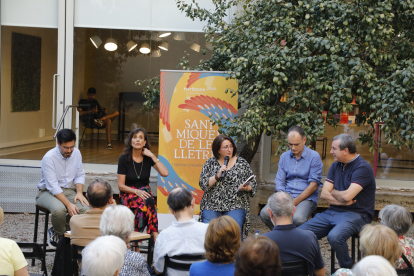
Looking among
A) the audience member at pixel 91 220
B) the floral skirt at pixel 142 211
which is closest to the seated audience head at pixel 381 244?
the audience member at pixel 91 220

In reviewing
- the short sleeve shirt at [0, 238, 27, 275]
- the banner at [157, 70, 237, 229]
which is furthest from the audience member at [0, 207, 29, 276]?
the banner at [157, 70, 237, 229]

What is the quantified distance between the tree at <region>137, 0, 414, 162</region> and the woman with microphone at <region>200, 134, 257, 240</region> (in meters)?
0.33

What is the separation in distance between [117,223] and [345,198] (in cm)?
199

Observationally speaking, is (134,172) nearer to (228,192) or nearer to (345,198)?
(228,192)

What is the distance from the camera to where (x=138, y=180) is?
4.23 meters

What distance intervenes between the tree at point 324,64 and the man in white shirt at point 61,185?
1.70 metres

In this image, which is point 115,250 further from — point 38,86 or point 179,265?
point 38,86

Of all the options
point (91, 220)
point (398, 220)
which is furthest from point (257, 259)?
point (91, 220)

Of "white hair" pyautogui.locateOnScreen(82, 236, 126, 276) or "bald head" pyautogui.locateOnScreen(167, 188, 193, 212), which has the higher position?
"bald head" pyautogui.locateOnScreen(167, 188, 193, 212)

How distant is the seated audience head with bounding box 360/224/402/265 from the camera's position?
2133mm

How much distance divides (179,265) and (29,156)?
16.0ft

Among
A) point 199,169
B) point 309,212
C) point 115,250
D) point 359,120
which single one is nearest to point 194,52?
point 199,169

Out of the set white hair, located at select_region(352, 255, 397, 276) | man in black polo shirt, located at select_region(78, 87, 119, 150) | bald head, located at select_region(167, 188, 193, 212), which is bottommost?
white hair, located at select_region(352, 255, 397, 276)

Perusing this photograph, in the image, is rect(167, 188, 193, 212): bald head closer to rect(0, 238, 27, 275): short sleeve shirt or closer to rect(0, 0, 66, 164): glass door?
rect(0, 238, 27, 275): short sleeve shirt
